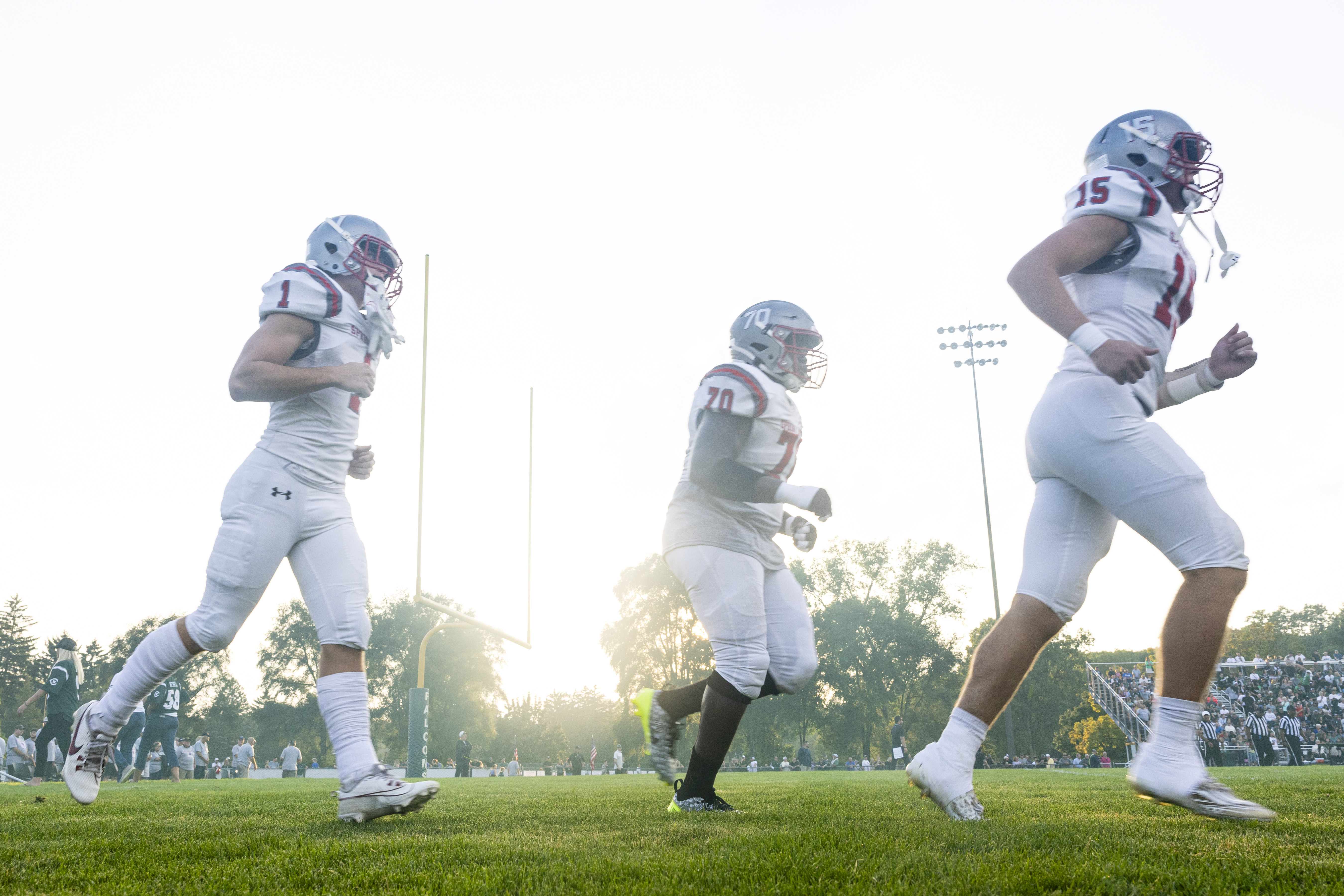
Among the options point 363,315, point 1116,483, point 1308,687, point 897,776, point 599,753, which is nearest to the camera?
point 1116,483

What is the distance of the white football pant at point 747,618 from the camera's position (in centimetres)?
404

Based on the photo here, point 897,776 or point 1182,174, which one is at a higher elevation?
point 1182,174

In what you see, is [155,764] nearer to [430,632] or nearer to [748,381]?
[430,632]

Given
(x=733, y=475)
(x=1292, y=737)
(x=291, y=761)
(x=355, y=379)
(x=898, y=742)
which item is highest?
(x=355, y=379)

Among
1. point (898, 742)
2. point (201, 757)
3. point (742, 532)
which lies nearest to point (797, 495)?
point (742, 532)

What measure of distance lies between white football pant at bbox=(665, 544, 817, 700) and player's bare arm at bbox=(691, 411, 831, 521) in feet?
1.02

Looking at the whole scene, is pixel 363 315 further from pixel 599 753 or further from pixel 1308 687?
pixel 599 753

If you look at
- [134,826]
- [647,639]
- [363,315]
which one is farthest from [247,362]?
[647,639]

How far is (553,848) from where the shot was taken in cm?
262

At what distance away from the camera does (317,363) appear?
402cm

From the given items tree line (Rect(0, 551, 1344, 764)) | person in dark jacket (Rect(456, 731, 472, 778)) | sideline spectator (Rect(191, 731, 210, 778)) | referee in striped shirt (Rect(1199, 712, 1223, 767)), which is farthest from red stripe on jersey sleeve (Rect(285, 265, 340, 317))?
tree line (Rect(0, 551, 1344, 764))

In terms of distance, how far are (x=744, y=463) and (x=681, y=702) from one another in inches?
55.5

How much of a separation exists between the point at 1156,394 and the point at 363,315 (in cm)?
358

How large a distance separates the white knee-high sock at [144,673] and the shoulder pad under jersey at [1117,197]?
14.4 ft
